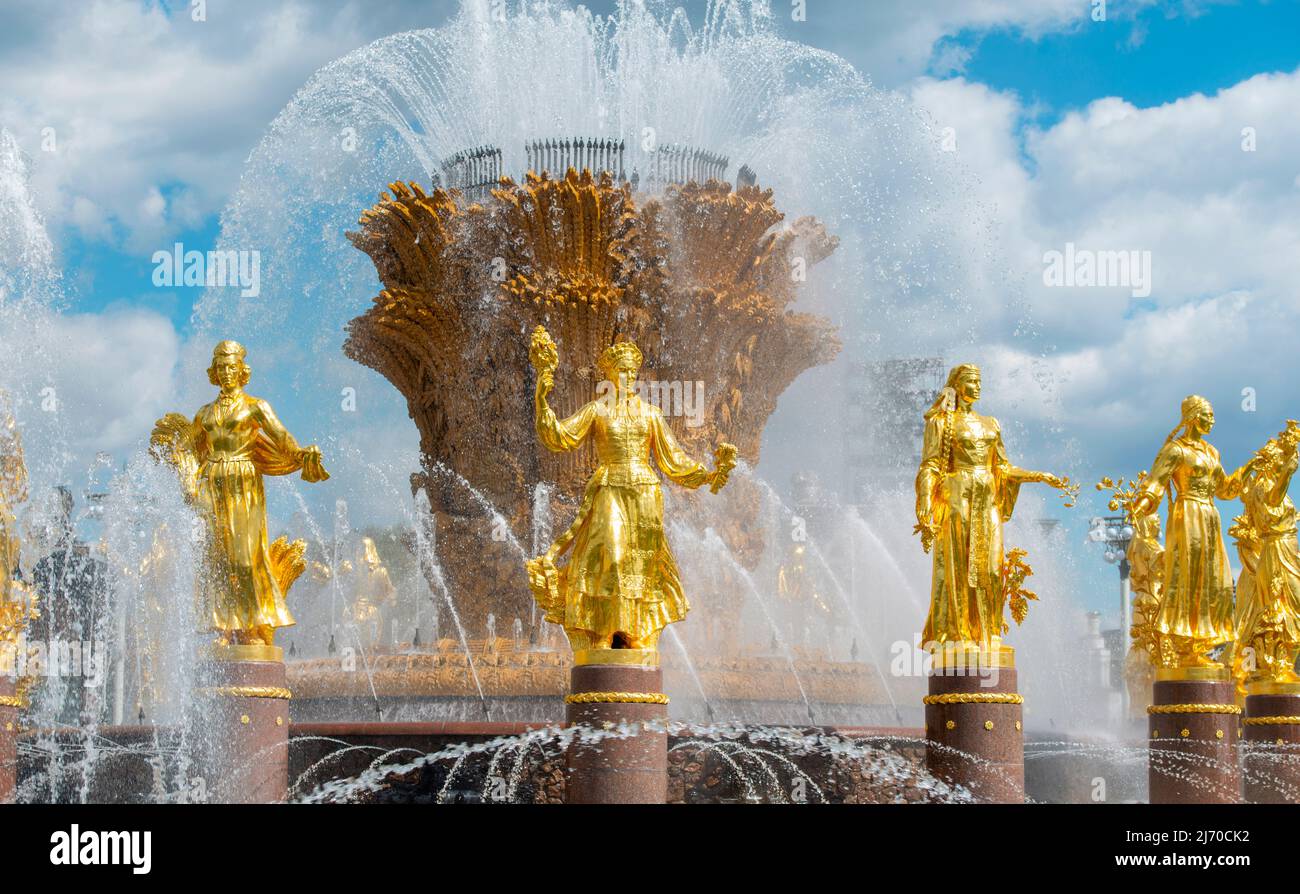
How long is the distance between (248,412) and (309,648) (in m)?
9.90

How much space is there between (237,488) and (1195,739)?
7907mm

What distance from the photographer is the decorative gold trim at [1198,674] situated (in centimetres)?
1347

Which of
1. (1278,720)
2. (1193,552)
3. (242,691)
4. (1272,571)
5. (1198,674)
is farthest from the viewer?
(1272,571)

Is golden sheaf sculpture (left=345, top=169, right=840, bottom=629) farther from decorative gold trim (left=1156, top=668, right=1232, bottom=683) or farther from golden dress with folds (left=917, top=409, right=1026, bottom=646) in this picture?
decorative gold trim (left=1156, top=668, right=1232, bottom=683)

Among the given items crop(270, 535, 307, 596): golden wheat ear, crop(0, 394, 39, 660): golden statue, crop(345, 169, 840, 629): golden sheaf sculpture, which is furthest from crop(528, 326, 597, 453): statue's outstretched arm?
crop(345, 169, 840, 629): golden sheaf sculpture

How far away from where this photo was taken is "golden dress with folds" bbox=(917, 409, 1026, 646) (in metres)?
11.7

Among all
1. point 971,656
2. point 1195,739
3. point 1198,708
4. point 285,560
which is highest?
point 285,560

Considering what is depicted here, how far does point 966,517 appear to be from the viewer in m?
11.7

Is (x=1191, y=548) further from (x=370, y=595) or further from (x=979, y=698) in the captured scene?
(x=370, y=595)

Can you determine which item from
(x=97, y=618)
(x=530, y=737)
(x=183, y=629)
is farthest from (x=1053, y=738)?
(x=97, y=618)

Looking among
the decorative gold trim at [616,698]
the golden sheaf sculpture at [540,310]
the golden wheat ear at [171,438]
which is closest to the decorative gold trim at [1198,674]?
the golden sheaf sculpture at [540,310]

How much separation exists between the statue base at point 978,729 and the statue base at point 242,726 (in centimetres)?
459

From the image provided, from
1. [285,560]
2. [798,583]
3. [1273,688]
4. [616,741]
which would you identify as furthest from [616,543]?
[798,583]
